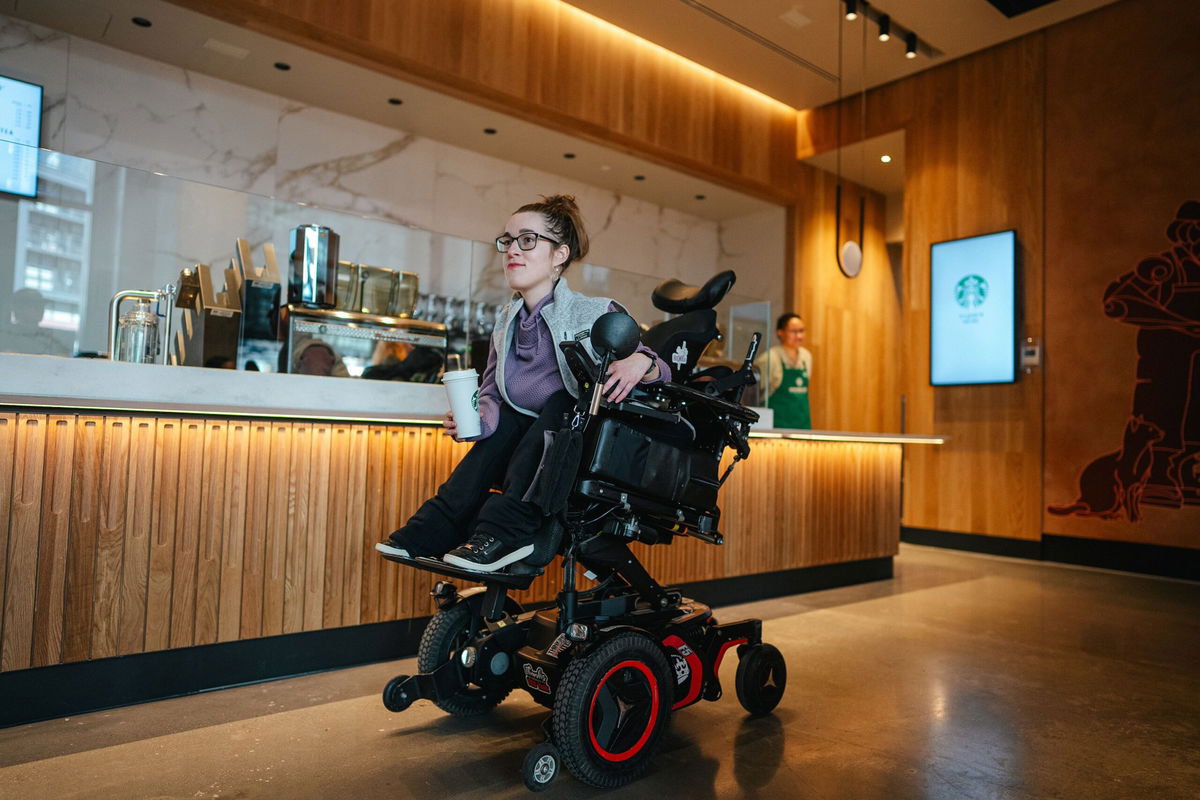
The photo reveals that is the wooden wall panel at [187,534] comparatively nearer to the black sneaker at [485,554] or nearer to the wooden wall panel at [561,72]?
the black sneaker at [485,554]

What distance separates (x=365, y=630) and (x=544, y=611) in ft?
3.11

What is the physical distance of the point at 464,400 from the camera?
6.11 ft

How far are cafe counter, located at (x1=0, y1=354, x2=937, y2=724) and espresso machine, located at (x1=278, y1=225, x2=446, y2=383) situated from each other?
0.56ft

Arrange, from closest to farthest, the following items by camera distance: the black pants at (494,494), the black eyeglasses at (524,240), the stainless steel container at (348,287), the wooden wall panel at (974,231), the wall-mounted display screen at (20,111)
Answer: the black pants at (494,494) < the black eyeglasses at (524,240) < the stainless steel container at (348,287) < the wall-mounted display screen at (20,111) < the wooden wall panel at (974,231)

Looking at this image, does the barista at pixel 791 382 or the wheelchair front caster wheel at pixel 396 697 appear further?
the barista at pixel 791 382

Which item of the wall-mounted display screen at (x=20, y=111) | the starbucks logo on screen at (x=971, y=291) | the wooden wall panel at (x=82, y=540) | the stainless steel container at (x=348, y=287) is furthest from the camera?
the starbucks logo on screen at (x=971, y=291)

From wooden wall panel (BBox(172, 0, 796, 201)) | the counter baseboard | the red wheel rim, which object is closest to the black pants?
the red wheel rim

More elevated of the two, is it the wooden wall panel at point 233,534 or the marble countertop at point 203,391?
the marble countertop at point 203,391

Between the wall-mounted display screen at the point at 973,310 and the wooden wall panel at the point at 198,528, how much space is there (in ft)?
14.3

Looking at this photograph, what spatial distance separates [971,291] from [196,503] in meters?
5.73

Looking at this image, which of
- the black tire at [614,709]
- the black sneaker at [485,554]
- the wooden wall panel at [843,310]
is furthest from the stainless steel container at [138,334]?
the wooden wall panel at [843,310]

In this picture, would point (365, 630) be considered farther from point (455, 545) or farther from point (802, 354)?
point (802, 354)

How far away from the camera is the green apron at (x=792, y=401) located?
5.17 metres

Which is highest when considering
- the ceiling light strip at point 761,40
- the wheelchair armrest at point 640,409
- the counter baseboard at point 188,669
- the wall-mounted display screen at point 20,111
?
the ceiling light strip at point 761,40
